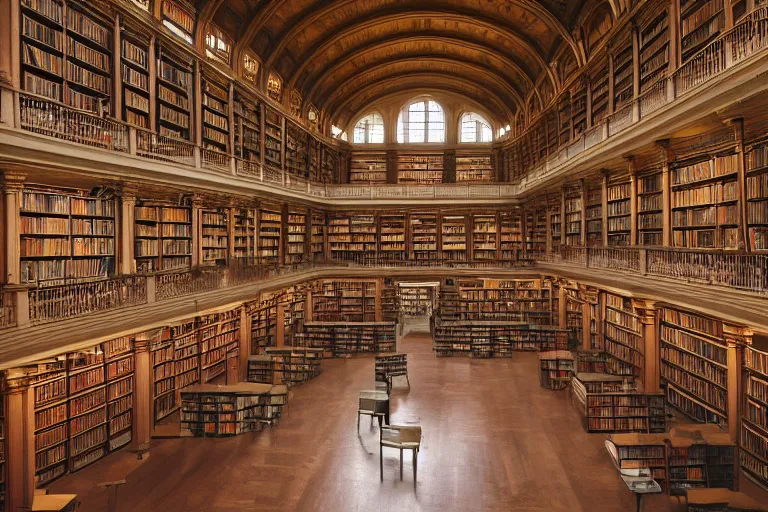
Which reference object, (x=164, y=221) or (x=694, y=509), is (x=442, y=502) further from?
(x=164, y=221)

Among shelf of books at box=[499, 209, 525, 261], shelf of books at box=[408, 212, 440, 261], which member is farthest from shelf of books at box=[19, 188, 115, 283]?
shelf of books at box=[499, 209, 525, 261]

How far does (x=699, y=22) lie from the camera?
21.5 feet

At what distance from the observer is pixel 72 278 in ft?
20.9

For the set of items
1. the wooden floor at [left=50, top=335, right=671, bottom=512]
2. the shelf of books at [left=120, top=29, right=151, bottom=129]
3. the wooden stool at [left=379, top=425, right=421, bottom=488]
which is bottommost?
the wooden floor at [left=50, top=335, right=671, bottom=512]

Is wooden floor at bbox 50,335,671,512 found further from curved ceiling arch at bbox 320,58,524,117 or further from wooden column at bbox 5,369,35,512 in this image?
curved ceiling arch at bbox 320,58,524,117

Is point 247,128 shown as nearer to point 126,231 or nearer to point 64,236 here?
point 126,231

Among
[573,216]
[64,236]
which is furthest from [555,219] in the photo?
[64,236]

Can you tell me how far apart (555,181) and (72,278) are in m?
9.29

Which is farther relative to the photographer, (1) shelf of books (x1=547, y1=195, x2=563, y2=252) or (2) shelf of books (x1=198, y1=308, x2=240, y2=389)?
(1) shelf of books (x1=547, y1=195, x2=563, y2=252)

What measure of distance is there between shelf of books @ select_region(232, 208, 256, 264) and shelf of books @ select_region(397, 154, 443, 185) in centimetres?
760

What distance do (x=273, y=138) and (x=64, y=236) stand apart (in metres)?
7.21

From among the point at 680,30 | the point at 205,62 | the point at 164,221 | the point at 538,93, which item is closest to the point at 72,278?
the point at 164,221

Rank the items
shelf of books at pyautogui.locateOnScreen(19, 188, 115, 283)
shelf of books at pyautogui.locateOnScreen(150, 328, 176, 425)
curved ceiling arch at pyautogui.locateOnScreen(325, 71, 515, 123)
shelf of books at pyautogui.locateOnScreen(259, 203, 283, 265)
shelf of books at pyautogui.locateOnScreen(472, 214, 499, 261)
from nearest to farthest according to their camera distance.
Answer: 1. shelf of books at pyautogui.locateOnScreen(19, 188, 115, 283)
2. shelf of books at pyautogui.locateOnScreen(150, 328, 176, 425)
3. shelf of books at pyautogui.locateOnScreen(259, 203, 283, 265)
4. shelf of books at pyautogui.locateOnScreen(472, 214, 499, 261)
5. curved ceiling arch at pyautogui.locateOnScreen(325, 71, 515, 123)

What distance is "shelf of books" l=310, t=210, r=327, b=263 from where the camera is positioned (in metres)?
14.9
